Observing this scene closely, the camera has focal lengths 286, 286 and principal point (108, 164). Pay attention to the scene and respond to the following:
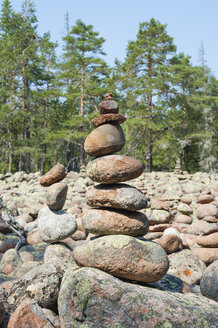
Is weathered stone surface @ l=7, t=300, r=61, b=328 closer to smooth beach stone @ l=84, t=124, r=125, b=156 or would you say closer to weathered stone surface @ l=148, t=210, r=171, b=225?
smooth beach stone @ l=84, t=124, r=125, b=156

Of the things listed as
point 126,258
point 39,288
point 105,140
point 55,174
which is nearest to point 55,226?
point 55,174

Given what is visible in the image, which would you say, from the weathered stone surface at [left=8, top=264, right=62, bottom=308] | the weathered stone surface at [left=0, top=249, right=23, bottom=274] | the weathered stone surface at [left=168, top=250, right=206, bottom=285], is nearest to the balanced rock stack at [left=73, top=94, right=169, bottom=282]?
the weathered stone surface at [left=8, top=264, right=62, bottom=308]

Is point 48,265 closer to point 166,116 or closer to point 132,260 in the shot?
point 132,260

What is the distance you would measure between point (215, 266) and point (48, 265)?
318 centimetres

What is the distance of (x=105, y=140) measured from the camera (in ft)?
15.7

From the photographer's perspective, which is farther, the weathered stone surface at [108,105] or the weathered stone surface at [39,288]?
the weathered stone surface at [108,105]

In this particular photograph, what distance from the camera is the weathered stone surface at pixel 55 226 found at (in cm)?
640

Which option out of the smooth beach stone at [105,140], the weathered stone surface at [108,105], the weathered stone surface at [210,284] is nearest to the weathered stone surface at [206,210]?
the weathered stone surface at [210,284]

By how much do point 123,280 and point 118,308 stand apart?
87 centimetres

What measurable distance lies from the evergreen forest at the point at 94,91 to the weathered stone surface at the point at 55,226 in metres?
11.6

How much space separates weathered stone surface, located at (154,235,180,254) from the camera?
7.14m

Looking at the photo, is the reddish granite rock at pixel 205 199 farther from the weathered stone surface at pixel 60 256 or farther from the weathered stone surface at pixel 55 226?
the weathered stone surface at pixel 60 256

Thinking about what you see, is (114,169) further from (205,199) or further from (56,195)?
(205,199)

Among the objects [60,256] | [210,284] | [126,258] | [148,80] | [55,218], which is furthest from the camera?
[148,80]
